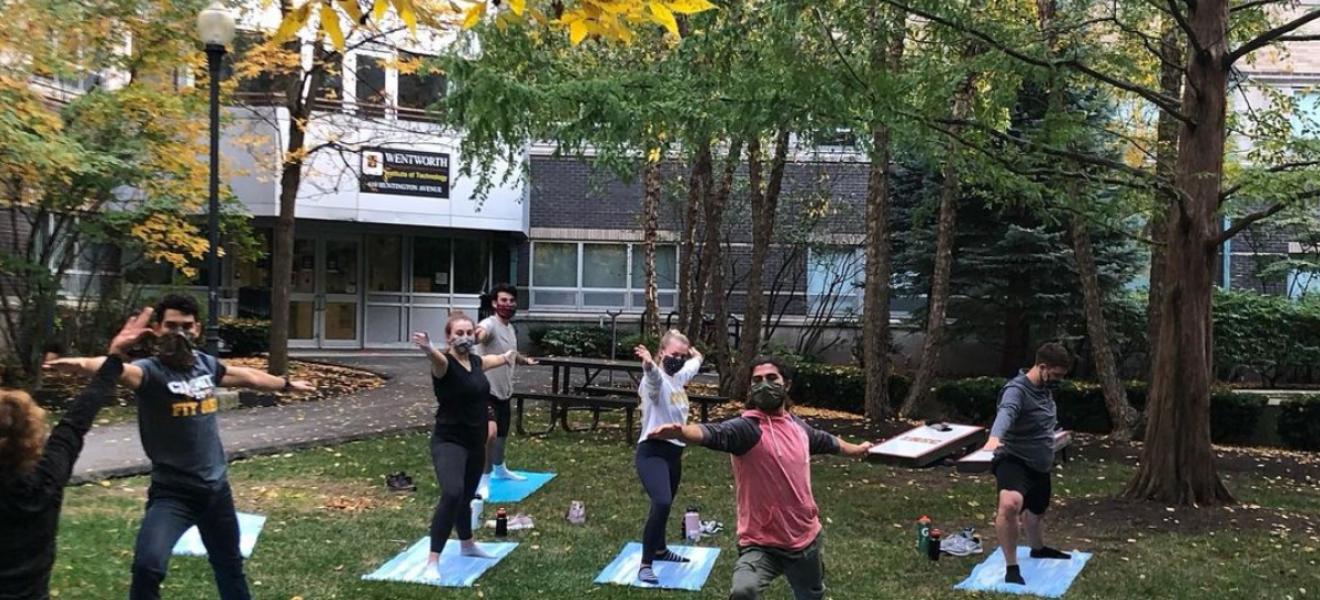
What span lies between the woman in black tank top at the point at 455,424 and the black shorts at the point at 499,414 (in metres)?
2.62

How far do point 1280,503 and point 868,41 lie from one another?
5976mm

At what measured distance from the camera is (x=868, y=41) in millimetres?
9703

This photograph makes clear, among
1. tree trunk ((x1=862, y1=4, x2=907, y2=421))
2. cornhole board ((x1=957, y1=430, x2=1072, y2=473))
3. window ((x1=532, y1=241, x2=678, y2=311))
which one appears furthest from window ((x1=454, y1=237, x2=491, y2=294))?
cornhole board ((x1=957, y1=430, x2=1072, y2=473))

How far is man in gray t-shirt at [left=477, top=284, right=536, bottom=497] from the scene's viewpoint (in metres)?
8.96

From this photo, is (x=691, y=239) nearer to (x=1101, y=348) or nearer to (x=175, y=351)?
(x=1101, y=348)

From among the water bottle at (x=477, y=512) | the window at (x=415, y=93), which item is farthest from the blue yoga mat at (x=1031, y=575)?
the window at (x=415, y=93)

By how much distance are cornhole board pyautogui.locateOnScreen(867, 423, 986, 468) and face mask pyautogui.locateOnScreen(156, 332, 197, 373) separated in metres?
3.67

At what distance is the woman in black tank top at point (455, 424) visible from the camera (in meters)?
6.31

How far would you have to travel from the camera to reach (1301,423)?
14.3 m

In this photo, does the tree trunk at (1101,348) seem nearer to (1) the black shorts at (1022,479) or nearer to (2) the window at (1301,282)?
(1) the black shorts at (1022,479)

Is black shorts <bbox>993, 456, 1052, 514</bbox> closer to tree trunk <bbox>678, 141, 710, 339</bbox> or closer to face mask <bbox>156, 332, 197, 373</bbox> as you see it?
face mask <bbox>156, 332, 197, 373</bbox>

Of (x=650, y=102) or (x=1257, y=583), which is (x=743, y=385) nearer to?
(x=650, y=102)

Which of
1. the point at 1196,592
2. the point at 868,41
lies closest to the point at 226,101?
the point at 868,41

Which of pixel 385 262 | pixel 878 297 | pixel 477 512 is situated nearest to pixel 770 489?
pixel 477 512
